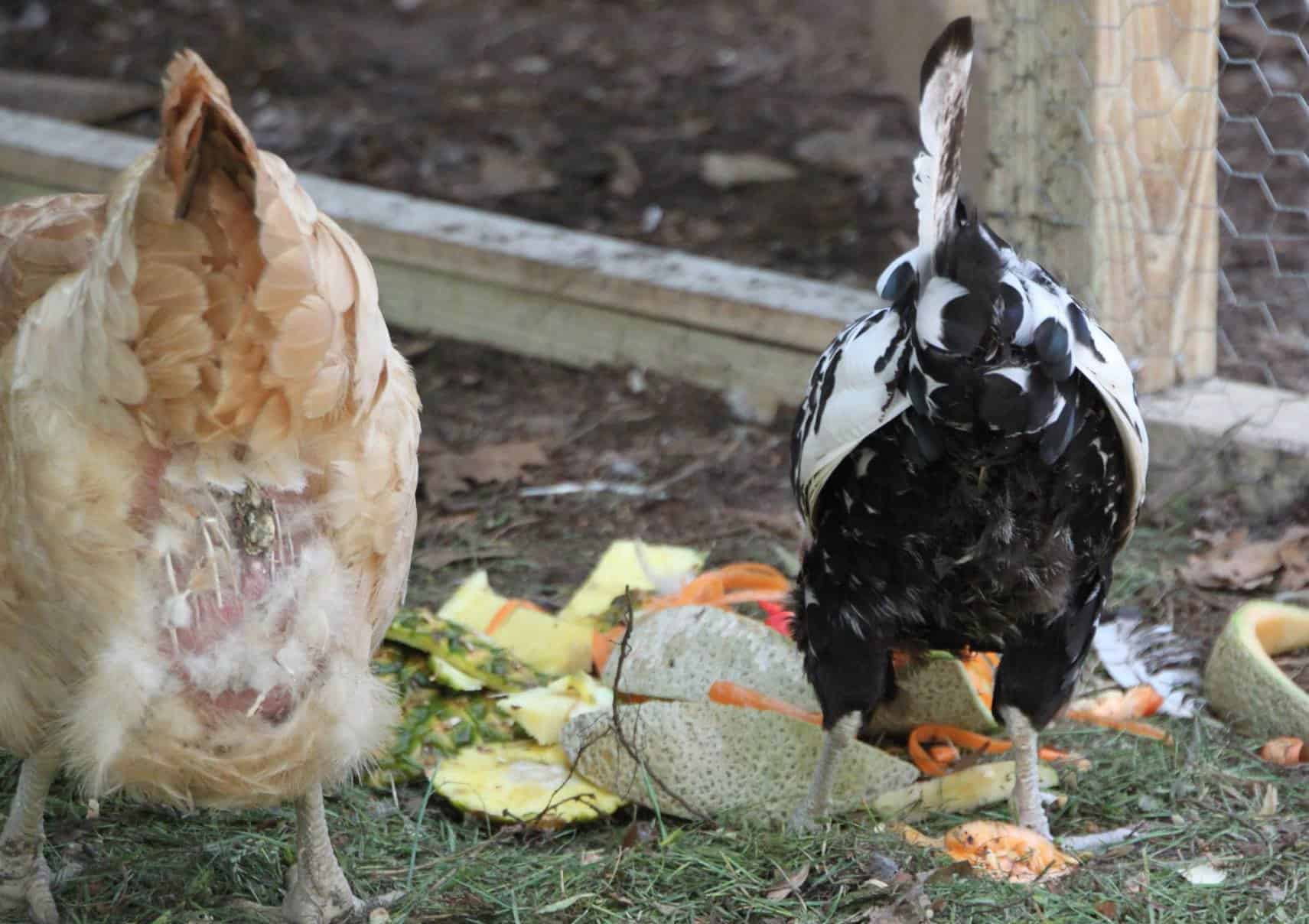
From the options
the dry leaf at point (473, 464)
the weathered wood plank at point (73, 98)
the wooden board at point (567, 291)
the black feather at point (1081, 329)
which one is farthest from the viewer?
the weathered wood plank at point (73, 98)

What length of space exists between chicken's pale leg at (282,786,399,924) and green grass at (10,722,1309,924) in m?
0.08

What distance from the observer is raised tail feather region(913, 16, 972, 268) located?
2.33 meters

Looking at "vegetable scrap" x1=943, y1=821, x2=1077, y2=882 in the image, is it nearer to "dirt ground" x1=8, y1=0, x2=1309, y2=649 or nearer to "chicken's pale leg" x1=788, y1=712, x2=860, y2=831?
"chicken's pale leg" x1=788, y1=712, x2=860, y2=831

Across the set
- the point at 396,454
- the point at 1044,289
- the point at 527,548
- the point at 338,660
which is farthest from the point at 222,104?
the point at 527,548

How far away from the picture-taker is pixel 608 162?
6.09 meters

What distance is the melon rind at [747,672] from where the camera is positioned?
119 inches

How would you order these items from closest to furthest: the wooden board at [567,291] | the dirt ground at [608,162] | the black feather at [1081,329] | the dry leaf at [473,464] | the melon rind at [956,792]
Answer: the black feather at [1081,329], the melon rind at [956,792], the dirt ground at [608,162], the dry leaf at [473,464], the wooden board at [567,291]

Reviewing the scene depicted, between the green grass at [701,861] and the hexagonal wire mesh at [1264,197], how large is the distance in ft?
5.19

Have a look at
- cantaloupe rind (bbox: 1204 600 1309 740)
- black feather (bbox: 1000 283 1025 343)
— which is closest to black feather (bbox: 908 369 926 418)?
black feather (bbox: 1000 283 1025 343)

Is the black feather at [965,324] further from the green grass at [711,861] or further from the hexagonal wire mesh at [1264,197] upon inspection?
the hexagonal wire mesh at [1264,197]

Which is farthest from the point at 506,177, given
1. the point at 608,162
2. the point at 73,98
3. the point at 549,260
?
the point at 73,98

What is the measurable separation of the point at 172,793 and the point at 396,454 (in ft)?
1.86

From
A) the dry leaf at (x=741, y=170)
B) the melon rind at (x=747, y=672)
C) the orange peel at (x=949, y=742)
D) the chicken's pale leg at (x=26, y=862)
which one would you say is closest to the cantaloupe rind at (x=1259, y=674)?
the orange peel at (x=949, y=742)

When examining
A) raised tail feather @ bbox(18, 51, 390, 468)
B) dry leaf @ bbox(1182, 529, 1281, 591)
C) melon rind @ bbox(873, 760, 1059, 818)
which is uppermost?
raised tail feather @ bbox(18, 51, 390, 468)
